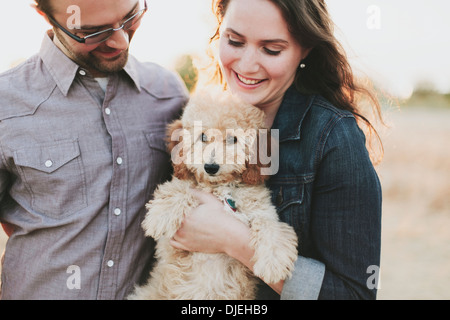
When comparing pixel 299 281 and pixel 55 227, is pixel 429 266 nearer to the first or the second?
pixel 299 281

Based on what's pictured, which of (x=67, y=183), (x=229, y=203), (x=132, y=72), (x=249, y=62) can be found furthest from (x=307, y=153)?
(x=67, y=183)

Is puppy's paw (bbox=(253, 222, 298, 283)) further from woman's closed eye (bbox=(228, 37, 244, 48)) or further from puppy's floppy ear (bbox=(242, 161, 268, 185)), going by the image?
woman's closed eye (bbox=(228, 37, 244, 48))

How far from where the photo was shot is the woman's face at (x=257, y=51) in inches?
85.1

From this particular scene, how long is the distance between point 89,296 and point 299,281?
1.23 m

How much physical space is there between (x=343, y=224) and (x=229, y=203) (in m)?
0.66

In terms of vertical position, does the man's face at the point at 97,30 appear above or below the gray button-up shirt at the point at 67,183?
above

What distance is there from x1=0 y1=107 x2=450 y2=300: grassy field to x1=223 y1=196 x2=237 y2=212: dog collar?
2659 millimetres

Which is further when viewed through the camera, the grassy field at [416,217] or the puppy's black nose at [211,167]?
the grassy field at [416,217]

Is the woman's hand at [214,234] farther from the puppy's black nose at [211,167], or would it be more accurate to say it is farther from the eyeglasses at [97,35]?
the eyeglasses at [97,35]

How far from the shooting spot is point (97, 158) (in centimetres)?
219

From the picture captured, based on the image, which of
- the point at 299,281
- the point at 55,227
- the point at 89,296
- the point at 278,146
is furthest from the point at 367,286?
the point at 55,227

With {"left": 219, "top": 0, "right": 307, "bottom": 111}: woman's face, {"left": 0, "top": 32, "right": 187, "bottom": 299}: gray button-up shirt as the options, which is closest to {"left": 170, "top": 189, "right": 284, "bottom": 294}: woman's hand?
{"left": 0, "top": 32, "right": 187, "bottom": 299}: gray button-up shirt

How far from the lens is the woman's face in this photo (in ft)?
7.09

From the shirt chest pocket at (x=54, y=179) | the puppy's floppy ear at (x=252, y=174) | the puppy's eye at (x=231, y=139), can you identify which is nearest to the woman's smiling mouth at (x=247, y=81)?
the puppy's eye at (x=231, y=139)
